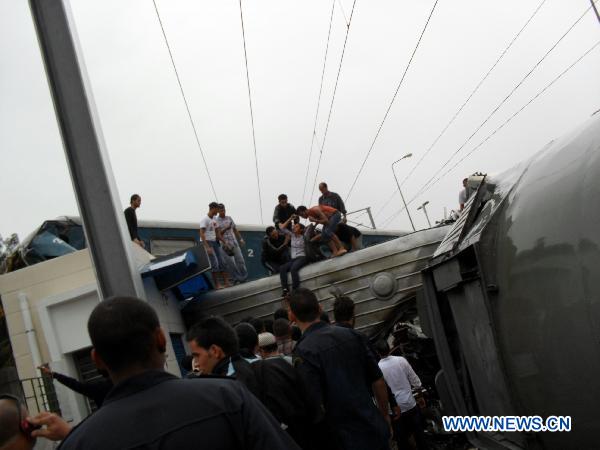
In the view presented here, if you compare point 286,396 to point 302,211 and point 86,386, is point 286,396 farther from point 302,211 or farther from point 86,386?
point 302,211

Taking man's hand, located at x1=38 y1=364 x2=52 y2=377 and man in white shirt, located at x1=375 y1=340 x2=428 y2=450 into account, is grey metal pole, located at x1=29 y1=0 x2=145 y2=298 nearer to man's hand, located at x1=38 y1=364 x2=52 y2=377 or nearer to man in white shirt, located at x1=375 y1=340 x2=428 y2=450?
man's hand, located at x1=38 y1=364 x2=52 y2=377

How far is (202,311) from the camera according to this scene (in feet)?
37.8

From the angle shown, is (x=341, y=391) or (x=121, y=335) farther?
(x=341, y=391)

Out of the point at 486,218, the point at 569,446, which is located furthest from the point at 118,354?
the point at 486,218

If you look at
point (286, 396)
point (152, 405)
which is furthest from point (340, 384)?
point (152, 405)

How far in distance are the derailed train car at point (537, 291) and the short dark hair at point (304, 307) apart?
3.04ft

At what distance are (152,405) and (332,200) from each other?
1006 cm

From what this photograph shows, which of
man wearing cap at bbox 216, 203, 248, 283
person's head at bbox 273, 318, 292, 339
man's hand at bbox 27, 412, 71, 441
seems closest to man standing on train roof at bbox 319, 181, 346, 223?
man wearing cap at bbox 216, 203, 248, 283

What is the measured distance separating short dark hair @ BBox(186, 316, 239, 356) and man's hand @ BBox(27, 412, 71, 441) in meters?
1.18

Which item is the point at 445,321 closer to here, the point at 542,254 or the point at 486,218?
the point at 486,218

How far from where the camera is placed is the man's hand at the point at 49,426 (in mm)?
1970

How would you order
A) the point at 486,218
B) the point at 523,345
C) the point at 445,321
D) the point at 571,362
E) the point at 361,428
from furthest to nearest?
the point at 445,321
the point at 486,218
the point at 361,428
the point at 523,345
the point at 571,362

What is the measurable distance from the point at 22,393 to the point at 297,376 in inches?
53.8

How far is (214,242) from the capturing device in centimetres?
1152
